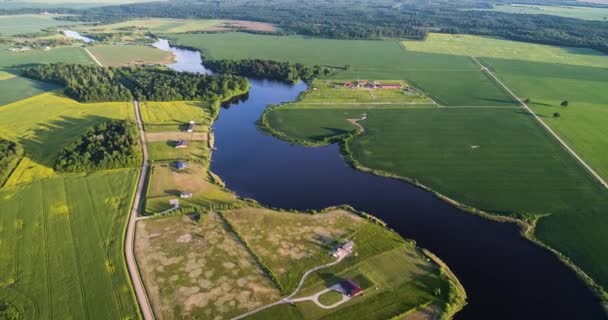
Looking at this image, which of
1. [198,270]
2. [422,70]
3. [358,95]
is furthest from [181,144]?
[422,70]

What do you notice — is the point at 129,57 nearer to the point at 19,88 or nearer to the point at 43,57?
the point at 43,57

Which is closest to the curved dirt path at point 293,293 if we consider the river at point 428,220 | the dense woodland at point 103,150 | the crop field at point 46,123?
the river at point 428,220

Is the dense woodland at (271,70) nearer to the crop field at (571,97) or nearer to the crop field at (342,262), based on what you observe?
the crop field at (571,97)

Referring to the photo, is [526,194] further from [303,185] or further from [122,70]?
[122,70]

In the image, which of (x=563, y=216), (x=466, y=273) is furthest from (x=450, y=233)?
(x=563, y=216)

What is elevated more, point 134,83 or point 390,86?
point 134,83

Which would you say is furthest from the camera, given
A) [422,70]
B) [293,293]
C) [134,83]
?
[422,70]
